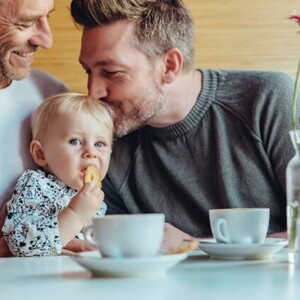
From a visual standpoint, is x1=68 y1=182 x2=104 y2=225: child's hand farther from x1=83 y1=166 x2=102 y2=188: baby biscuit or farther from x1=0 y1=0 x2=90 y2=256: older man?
x1=0 y1=0 x2=90 y2=256: older man

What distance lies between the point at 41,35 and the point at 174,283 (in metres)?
1.15

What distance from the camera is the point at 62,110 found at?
175 cm

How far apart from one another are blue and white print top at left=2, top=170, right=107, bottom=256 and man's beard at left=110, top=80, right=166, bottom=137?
30cm

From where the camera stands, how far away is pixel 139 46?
2.03 m

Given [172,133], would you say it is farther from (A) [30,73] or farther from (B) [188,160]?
(A) [30,73]

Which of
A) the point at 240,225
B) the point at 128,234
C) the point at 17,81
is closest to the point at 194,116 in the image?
the point at 17,81

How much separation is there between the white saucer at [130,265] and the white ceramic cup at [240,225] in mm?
221

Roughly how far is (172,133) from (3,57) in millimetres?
507

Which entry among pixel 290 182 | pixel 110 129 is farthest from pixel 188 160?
pixel 290 182

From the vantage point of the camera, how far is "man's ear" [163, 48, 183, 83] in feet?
6.85

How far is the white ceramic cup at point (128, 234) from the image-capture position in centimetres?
90

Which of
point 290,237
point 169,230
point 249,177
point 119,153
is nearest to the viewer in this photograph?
point 290,237

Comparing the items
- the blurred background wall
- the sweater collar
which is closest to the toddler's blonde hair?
the sweater collar

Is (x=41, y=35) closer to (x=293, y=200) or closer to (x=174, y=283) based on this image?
(x=293, y=200)
